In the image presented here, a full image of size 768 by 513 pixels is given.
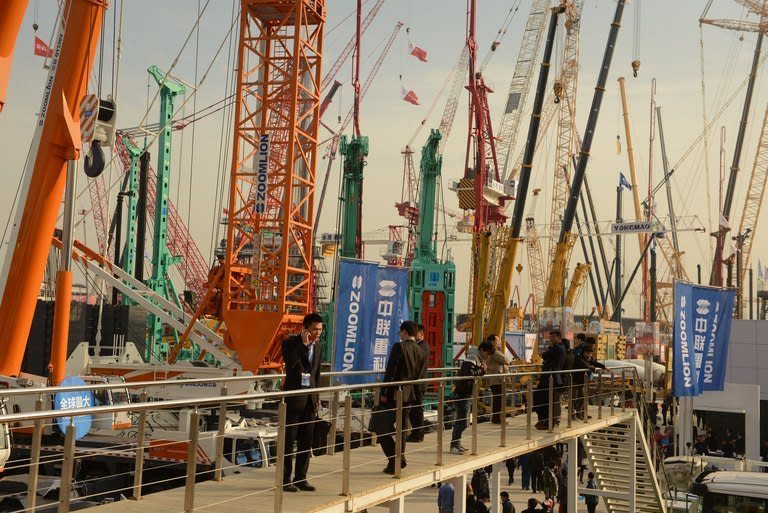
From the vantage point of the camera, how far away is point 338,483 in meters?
8.50

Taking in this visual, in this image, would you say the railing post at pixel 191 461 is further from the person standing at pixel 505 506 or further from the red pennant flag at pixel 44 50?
the person standing at pixel 505 506

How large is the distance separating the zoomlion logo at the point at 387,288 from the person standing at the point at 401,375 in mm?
7100

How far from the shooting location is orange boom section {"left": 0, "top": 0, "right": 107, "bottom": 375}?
1016 cm

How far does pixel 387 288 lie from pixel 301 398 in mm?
9062

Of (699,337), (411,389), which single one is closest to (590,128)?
(699,337)

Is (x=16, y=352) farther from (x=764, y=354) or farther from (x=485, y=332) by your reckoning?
(x=764, y=354)

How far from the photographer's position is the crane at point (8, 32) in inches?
300

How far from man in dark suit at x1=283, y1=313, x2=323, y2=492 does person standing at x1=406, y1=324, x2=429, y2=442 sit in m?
1.22

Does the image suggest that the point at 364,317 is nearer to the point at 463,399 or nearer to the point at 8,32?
the point at 463,399

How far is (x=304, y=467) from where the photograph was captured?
8.04 meters

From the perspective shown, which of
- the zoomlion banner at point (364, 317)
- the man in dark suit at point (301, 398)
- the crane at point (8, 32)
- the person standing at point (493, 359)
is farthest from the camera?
the zoomlion banner at point (364, 317)


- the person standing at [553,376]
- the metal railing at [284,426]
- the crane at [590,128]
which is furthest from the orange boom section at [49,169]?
the crane at [590,128]

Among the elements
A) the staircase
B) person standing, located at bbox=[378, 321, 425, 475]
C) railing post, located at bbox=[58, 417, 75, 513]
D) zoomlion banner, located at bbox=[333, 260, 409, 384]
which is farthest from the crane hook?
the staircase

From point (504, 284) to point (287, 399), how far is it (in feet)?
91.9
